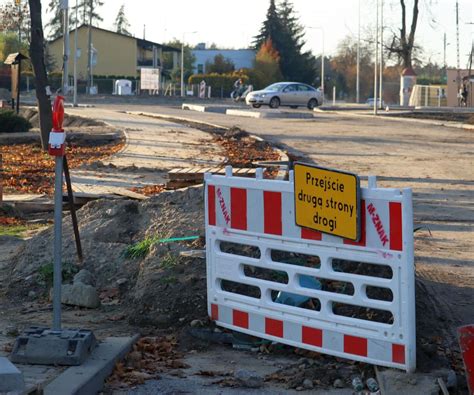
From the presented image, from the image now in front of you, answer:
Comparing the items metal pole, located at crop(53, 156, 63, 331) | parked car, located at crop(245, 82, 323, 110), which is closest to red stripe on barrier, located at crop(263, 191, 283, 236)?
metal pole, located at crop(53, 156, 63, 331)

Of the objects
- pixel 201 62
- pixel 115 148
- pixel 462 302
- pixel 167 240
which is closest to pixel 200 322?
pixel 167 240

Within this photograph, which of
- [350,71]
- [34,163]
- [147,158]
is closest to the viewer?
[34,163]

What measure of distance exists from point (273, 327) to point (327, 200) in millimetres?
963

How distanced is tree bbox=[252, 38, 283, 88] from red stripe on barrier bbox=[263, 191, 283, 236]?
85.9 meters

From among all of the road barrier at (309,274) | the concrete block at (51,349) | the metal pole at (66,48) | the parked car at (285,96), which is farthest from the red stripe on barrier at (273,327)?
the parked car at (285,96)

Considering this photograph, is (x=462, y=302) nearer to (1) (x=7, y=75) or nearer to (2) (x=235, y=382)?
(2) (x=235, y=382)

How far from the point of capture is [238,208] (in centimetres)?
685

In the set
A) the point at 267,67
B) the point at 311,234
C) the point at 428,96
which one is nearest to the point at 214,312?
the point at 311,234

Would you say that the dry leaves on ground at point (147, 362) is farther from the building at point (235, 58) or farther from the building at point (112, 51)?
the building at point (235, 58)

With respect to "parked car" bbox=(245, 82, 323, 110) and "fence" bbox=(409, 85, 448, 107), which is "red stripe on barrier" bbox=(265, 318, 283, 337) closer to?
"parked car" bbox=(245, 82, 323, 110)

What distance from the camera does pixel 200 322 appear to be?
23.3ft

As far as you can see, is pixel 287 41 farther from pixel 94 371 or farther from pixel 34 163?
pixel 94 371

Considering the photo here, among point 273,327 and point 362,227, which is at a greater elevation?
point 362,227

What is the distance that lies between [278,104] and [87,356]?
4988 cm
